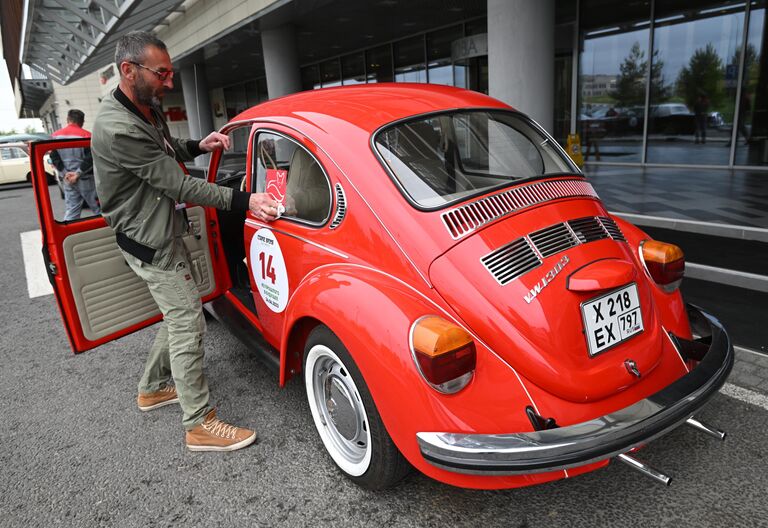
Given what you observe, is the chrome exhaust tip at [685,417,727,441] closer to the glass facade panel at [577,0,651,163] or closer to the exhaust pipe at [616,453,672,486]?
the exhaust pipe at [616,453,672,486]

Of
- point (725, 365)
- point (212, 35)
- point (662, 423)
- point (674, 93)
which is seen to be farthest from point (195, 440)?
point (212, 35)

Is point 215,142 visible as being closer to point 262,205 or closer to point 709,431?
point 262,205

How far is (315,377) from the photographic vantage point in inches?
102

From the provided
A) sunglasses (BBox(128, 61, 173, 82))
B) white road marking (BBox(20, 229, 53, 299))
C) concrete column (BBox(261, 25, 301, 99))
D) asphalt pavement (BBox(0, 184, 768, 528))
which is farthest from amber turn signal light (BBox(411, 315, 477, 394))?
concrete column (BBox(261, 25, 301, 99))

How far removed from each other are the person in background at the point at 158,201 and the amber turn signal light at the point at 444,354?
4.04ft

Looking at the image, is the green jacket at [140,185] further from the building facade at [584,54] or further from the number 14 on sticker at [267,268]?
the building facade at [584,54]

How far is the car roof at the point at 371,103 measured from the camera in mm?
2641

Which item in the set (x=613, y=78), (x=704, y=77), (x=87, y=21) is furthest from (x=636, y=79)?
(x=87, y=21)

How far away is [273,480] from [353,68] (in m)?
19.6

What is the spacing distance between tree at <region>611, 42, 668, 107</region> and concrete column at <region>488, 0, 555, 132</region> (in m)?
6.30

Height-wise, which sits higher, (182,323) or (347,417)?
(182,323)

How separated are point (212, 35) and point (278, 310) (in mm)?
15201

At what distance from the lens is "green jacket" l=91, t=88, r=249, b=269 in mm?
2521

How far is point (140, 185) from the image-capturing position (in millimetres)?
2664
